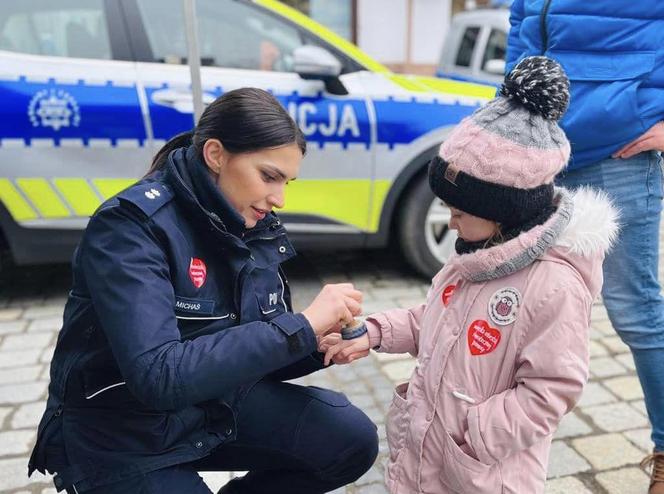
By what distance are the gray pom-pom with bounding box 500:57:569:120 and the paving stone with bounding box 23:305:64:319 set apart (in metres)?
3.08

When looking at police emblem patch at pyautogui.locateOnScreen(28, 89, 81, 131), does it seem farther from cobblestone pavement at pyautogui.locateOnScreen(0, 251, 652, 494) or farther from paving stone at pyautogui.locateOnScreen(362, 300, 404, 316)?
paving stone at pyautogui.locateOnScreen(362, 300, 404, 316)

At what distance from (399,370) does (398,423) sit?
1.48 meters

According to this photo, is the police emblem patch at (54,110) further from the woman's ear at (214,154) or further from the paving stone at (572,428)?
the paving stone at (572,428)

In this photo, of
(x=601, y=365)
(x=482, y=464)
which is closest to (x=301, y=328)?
(x=482, y=464)

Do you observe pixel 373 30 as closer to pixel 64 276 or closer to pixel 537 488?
pixel 64 276

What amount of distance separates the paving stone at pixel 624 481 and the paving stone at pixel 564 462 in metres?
0.08

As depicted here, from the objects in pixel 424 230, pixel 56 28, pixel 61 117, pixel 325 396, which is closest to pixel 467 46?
pixel 424 230

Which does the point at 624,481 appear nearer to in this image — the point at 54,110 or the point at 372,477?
the point at 372,477

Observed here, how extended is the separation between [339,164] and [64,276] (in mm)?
1979

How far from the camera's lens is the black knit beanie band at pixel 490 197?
1.41 metres

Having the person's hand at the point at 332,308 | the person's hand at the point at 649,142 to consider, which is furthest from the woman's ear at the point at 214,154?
the person's hand at the point at 649,142

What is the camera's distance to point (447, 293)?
1652 mm

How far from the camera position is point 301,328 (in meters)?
1.48

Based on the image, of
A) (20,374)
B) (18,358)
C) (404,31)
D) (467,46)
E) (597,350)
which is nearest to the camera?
(20,374)
